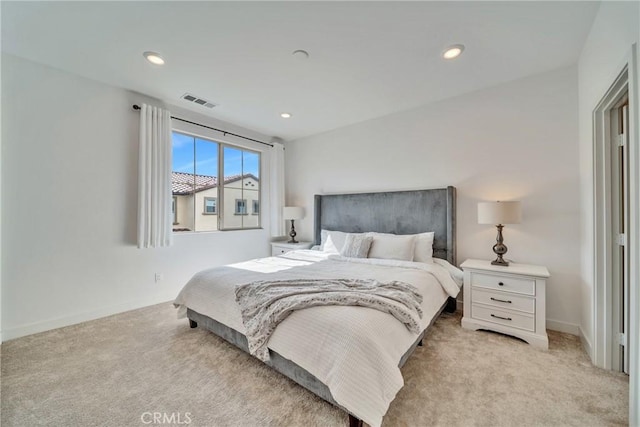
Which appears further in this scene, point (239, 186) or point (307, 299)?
point (239, 186)

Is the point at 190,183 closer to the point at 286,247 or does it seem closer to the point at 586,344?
the point at 286,247

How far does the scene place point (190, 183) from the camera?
12.2ft

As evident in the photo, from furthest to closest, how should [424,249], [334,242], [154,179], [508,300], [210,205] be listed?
[210,205]
[334,242]
[154,179]
[424,249]
[508,300]

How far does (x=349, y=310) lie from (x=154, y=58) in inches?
111

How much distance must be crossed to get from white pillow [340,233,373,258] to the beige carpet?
3.80 feet

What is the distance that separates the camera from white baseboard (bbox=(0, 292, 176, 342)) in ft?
7.50

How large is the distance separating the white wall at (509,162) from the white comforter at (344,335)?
1.21 meters

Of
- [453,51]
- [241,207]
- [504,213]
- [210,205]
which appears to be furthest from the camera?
[241,207]

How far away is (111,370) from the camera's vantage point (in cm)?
185

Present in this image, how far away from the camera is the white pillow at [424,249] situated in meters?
2.88

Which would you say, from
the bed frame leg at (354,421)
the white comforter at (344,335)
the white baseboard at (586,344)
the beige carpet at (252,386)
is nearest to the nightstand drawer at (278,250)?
the white comforter at (344,335)

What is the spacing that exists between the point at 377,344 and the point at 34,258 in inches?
131

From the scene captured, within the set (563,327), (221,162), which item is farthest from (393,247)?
(221,162)

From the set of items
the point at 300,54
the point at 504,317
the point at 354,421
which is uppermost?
the point at 300,54
